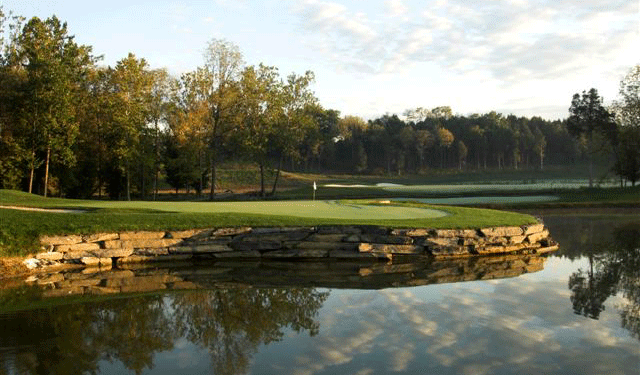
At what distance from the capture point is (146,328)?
739cm

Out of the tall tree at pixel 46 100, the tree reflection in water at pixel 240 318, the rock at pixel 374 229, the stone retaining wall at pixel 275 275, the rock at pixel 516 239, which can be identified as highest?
the tall tree at pixel 46 100

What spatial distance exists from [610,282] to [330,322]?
664cm

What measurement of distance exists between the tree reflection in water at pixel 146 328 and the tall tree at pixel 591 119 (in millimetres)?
61802

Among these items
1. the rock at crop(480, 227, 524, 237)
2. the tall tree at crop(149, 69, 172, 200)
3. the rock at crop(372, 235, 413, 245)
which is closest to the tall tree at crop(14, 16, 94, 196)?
the tall tree at crop(149, 69, 172, 200)

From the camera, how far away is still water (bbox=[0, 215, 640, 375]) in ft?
19.8

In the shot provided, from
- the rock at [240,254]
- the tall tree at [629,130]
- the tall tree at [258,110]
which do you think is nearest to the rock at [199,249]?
the rock at [240,254]

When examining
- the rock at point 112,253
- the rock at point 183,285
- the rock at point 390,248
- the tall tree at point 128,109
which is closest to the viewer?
the rock at point 183,285

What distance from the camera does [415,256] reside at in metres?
14.8

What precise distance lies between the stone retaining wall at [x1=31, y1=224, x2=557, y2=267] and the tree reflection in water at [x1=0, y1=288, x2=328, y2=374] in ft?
14.8

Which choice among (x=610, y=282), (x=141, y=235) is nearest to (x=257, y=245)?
(x=141, y=235)

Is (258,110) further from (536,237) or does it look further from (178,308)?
(178,308)

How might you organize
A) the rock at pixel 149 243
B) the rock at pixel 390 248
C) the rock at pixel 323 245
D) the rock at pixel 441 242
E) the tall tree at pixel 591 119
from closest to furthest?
the rock at pixel 149 243 < the rock at pixel 390 248 < the rock at pixel 323 245 < the rock at pixel 441 242 < the tall tree at pixel 591 119

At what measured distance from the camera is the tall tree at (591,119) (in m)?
61.8

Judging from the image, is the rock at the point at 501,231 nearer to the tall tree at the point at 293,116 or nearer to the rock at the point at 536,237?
the rock at the point at 536,237
